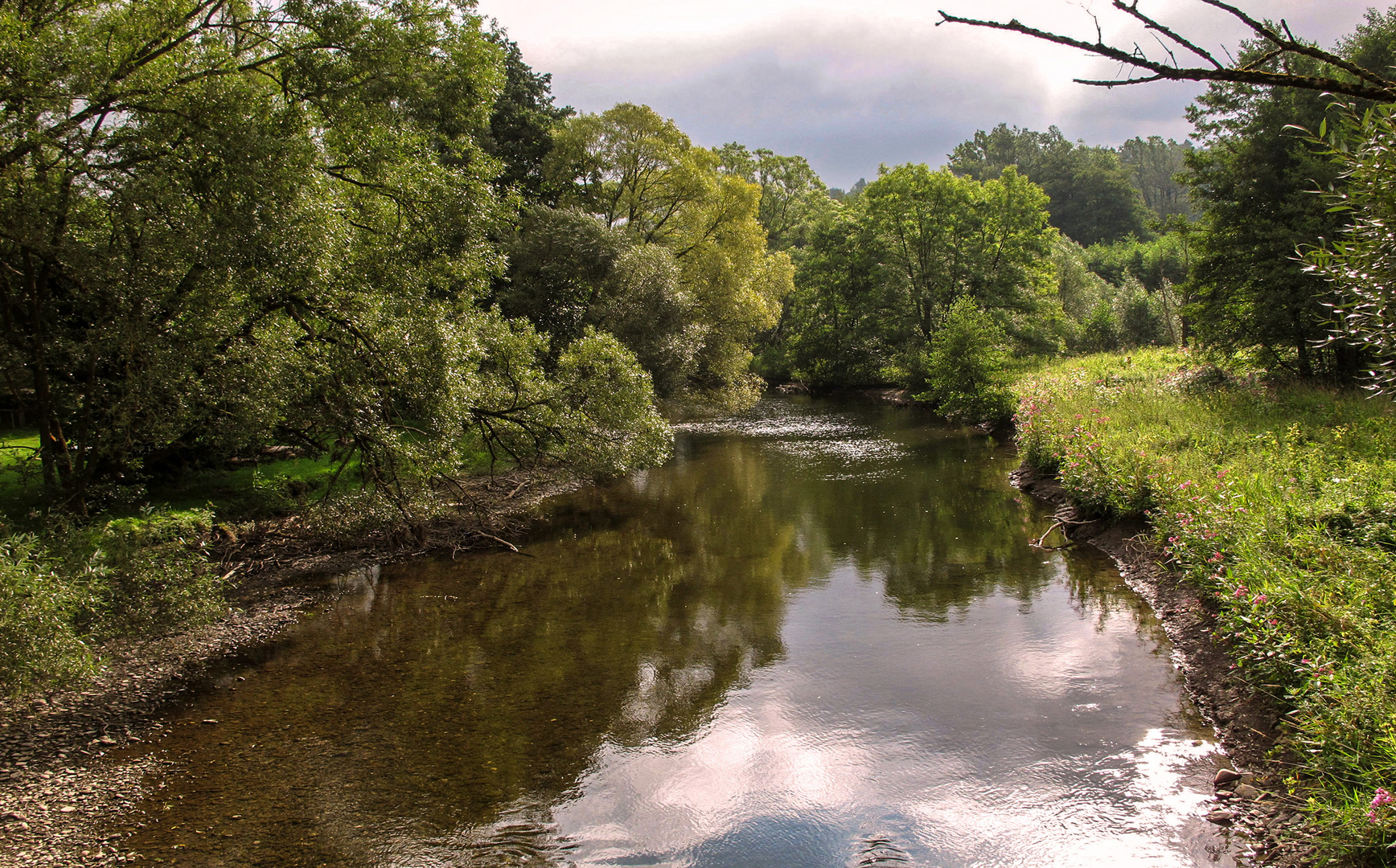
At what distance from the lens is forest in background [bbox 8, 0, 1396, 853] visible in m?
8.97

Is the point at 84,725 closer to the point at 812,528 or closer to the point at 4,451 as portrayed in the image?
the point at 4,451

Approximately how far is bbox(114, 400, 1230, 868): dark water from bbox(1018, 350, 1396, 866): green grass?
45.7 inches

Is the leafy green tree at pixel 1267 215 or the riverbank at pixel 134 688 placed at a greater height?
the leafy green tree at pixel 1267 215

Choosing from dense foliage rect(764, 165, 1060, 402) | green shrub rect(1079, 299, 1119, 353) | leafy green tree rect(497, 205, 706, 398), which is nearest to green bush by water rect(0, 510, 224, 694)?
leafy green tree rect(497, 205, 706, 398)

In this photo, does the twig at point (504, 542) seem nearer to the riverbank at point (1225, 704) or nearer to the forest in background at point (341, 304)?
the forest in background at point (341, 304)

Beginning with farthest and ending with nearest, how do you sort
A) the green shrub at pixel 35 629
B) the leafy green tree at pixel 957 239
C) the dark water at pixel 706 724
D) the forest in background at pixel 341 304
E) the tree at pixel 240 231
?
1. the leafy green tree at pixel 957 239
2. the tree at pixel 240 231
3. the forest in background at pixel 341 304
4. the green shrub at pixel 35 629
5. the dark water at pixel 706 724

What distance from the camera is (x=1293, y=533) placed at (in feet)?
29.3

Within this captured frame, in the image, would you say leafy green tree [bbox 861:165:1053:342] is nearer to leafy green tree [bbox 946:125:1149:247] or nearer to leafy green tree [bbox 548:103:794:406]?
leafy green tree [bbox 548:103:794:406]

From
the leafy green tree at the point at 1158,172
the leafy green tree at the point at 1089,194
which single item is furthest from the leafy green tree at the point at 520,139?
the leafy green tree at the point at 1158,172

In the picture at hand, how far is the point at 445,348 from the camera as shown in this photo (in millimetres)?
13562

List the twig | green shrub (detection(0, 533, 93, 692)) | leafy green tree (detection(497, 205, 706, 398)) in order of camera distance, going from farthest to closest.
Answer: leafy green tree (detection(497, 205, 706, 398)), the twig, green shrub (detection(0, 533, 93, 692))

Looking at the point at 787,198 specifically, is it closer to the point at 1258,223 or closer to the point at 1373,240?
the point at 1258,223

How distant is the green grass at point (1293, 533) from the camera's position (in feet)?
18.7

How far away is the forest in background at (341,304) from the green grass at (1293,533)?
0.30ft
